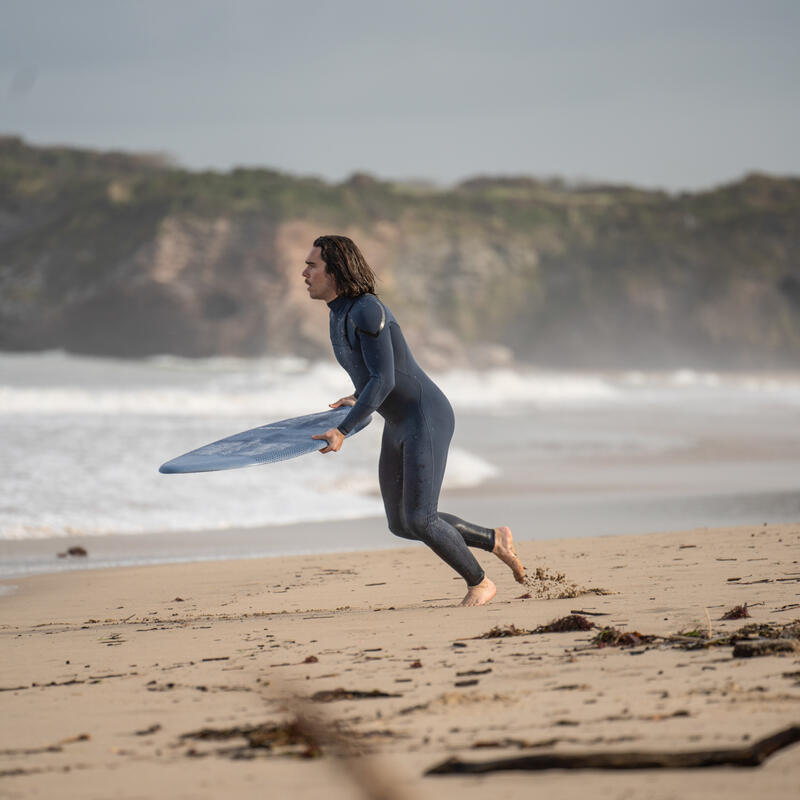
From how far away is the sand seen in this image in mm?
2693

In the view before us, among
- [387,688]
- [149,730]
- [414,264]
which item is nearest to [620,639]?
[387,688]

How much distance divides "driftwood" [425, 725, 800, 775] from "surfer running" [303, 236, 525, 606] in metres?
2.15

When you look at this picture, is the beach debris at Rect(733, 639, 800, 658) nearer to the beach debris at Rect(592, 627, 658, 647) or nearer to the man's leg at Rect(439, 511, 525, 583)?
the beach debris at Rect(592, 627, 658, 647)

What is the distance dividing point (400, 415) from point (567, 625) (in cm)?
123

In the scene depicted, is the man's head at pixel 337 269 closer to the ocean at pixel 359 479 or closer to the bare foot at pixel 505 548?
the bare foot at pixel 505 548

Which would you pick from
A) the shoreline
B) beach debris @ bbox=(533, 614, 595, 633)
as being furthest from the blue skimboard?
the shoreline

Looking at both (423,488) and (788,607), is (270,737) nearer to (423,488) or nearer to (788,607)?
(423,488)

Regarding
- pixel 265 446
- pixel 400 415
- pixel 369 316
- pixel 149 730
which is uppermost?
pixel 369 316

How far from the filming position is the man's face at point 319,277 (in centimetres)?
482

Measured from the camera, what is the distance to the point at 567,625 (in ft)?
14.1

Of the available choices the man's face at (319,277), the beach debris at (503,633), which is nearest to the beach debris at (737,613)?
the beach debris at (503,633)

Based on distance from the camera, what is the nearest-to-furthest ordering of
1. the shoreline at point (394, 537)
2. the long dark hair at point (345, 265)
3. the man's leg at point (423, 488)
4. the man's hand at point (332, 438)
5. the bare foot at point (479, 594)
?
the man's hand at point (332, 438)
the long dark hair at point (345, 265)
the man's leg at point (423, 488)
the bare foot at point (479, 594)
the shoreline at point (394, 537)

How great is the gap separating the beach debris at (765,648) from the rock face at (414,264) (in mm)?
60465

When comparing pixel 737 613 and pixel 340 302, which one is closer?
pixel 737 613
